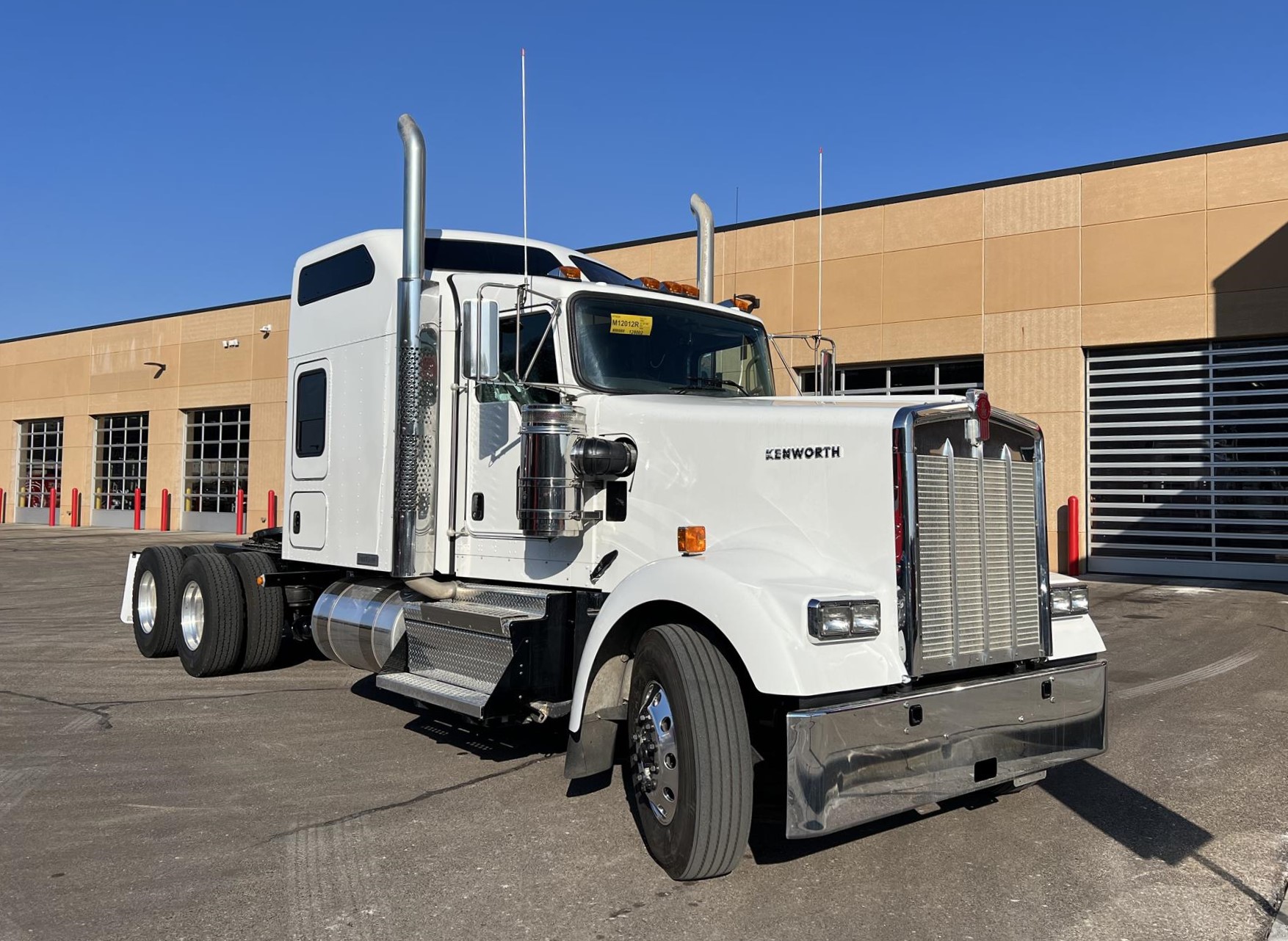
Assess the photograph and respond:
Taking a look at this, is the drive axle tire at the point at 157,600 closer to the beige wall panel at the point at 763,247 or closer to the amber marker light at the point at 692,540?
the amber marker light at the point at 692,540

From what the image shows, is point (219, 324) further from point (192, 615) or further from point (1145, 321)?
point (1145, 321)

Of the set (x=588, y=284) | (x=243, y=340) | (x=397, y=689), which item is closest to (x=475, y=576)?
(x=397, y=689)

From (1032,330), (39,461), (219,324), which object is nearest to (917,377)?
(1032,330)

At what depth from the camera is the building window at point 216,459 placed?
29.6 m

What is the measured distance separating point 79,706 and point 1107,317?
→ 15.2 metres

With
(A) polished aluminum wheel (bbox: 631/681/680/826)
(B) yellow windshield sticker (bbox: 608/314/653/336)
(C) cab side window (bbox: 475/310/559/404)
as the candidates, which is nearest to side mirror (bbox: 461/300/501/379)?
(C) cab side window (bbox: 475/310/559/404)

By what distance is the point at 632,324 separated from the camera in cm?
582

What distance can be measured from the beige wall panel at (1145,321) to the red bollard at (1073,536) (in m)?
2.61

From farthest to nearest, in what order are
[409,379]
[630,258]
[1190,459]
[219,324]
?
1. [219,324]
2. [630,258]
3. [1190,459]
4. [409,379]

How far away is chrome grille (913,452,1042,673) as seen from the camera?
13.8 ft

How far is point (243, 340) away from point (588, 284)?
25920 mm

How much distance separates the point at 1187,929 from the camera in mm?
3662

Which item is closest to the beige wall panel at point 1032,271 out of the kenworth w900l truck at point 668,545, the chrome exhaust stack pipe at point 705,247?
the chrome exhaust stack pipe at point 705,247

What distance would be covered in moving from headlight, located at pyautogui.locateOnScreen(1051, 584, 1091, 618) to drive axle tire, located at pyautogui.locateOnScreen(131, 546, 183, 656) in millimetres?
7190
